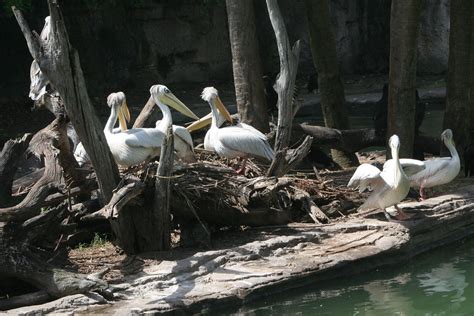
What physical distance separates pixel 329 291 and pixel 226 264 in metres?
0.93

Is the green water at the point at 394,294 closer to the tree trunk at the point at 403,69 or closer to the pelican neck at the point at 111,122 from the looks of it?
the tree trunk at the point at 403,69

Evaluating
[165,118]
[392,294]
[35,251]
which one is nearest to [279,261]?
[392,294]

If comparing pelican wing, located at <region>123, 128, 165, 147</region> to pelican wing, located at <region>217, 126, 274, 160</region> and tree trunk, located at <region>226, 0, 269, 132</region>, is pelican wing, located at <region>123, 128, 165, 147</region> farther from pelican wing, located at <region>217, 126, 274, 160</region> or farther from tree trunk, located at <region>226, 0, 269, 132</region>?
tree trunk, located at <region>226, 0, 269, 132</region>

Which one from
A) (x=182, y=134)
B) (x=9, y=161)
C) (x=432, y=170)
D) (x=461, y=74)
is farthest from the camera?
(x=461, y=74)

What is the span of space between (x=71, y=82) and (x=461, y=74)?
5672mm

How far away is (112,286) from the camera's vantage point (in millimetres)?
6629

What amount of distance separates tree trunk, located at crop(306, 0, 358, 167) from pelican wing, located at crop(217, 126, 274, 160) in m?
2.49

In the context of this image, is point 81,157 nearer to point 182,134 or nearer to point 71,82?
point 182,134

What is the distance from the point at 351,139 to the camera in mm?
10898

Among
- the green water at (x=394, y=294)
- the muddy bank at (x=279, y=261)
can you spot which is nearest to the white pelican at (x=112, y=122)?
the muddy bank at (x=279, y=261)

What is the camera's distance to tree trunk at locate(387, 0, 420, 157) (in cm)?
938

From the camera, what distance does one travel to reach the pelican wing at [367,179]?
8.25m

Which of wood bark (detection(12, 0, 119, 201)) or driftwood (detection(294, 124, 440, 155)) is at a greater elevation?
wood bark (detection(12, 0, 119, 201))

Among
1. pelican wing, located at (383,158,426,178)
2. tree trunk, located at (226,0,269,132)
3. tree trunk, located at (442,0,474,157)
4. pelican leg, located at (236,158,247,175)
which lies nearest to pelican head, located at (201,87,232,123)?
tree trunk, located at (226,0,269,132)
